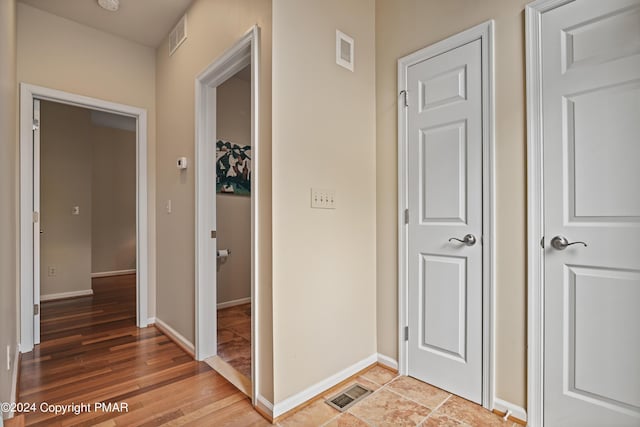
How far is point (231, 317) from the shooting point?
352cm

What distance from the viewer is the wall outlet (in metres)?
1.95

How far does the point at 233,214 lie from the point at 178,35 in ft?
6.36

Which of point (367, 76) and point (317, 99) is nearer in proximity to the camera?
point (317, 99)

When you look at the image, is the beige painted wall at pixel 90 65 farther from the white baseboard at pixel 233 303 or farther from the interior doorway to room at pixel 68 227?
the interior doorway to room at pixel 68 227

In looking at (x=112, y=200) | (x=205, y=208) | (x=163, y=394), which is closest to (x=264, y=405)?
(x=163, y=394)

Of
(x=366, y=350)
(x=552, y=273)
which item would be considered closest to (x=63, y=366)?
(x=366, y=350)

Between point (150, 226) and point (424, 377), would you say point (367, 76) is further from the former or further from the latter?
point (150, 226)

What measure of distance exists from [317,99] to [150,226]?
2247mm

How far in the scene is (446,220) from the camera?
1.98 m

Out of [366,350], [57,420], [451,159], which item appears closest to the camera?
[57,420]

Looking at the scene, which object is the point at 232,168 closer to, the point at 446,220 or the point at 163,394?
the point at 163,394

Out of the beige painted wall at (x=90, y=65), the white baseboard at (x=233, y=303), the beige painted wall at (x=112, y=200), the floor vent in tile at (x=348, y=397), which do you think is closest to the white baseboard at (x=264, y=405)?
the floor vent in tile at (x=348, y=397)

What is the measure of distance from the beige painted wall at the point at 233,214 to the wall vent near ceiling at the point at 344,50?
2.12m

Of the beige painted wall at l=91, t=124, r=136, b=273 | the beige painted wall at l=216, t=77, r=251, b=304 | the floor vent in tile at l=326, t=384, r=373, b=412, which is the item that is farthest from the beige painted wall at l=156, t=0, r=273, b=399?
the beige painted wall at l=91, t=124, r=136, b=273
